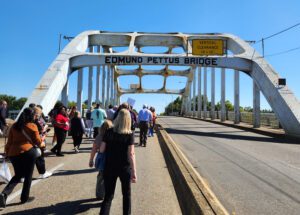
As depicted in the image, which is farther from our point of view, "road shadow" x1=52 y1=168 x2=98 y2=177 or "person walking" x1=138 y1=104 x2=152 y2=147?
"person walking" x1=138 y1=104 x2=152 y2=147

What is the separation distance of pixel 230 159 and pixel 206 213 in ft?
23.4

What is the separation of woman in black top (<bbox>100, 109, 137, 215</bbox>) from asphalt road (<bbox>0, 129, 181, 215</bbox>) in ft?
2.59

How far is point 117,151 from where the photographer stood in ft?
15.0

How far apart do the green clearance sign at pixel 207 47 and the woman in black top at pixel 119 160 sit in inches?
908

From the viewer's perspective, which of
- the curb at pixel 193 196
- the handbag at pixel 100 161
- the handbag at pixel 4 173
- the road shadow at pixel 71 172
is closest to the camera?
the curb at pixel 193 196

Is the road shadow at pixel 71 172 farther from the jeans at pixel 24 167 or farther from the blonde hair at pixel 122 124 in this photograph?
the blonde hair at pixel 122 124

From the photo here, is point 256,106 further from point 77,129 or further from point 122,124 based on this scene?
point 122,124

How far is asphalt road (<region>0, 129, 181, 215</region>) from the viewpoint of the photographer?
5371 millimetres

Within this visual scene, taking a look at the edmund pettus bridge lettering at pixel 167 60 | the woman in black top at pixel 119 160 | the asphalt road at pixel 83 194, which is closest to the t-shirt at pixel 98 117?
the asphalt road at pixel 83 194

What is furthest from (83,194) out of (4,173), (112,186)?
(112,186)

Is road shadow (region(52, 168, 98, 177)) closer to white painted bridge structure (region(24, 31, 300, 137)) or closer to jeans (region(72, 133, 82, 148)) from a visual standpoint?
jeans (region(72, 133, 82, 148))

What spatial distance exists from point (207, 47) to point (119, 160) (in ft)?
77.3

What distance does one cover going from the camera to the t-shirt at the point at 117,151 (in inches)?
179

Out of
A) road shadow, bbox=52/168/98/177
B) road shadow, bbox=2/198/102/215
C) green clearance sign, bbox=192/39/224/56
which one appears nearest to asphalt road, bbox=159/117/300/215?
road shadow, bbox=2/198/102/215
